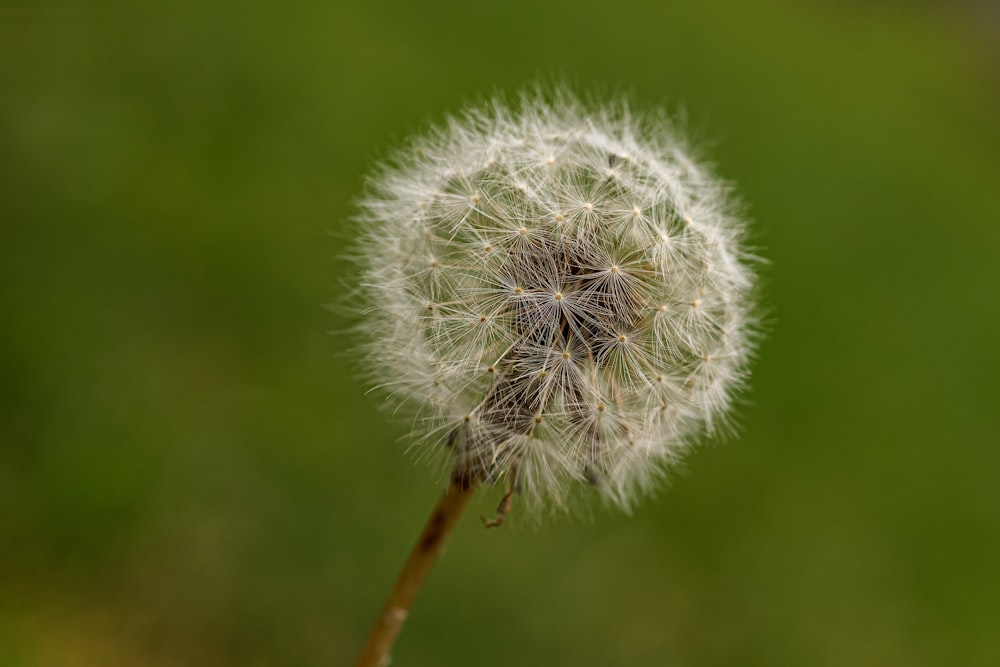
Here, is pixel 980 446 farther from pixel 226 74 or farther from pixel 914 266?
pixel 226 74

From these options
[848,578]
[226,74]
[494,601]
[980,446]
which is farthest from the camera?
[980,446]

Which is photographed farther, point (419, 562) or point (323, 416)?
point (323, 416)

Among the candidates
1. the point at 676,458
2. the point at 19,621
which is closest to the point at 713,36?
the point at 676,458

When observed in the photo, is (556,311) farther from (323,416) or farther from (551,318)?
(323,416)

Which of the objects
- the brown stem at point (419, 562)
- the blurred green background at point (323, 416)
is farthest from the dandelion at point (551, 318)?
the blurred green background at point (323, 416)

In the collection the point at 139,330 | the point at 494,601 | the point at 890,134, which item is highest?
the point at 890,134

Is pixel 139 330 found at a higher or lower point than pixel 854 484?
lower

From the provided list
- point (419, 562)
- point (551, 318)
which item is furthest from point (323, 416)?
point (551, 318)
